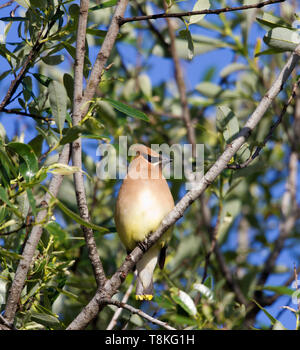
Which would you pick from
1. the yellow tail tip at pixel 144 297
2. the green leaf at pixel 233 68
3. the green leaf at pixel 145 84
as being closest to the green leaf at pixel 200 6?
the yellow tail tip at pixel 144 297

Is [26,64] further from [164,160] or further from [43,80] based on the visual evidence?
[164,160]

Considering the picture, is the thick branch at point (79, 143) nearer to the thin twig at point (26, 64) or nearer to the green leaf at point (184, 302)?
the thin twig at point (26, 64)

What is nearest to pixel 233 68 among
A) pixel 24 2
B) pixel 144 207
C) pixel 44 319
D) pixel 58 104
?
pixel 144 207

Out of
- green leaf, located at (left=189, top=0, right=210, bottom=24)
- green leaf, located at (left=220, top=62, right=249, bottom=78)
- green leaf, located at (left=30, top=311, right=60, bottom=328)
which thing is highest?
green leaf, located at (left=220, top=62, right=249, bottom=78)

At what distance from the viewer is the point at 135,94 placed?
5762 millimetres

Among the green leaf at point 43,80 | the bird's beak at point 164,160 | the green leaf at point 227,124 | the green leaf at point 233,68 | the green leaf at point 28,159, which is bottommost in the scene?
the green leaf at point 28,159

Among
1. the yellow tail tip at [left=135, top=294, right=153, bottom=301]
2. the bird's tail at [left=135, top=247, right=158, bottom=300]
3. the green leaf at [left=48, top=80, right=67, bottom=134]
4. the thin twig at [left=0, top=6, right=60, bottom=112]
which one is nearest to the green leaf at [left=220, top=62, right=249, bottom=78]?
Answer: the bird's tail at [left=135, top=247, right=158, bottom=300]

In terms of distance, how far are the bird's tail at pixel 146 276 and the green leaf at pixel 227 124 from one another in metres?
1.44

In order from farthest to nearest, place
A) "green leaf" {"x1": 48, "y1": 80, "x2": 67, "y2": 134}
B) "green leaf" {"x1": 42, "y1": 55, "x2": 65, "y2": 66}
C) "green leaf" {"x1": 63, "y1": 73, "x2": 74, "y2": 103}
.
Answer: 1. "green leaf" {"x1": 42, "y1": 55, "x2": 65, "y2": 66}
2. "green leaf" {"x1": 63, "y1": 73, "x2": 74, "y2": 103}
3. "green leaf" {"x1": 48, "y1": 80, "x2": 67, "y2": 134}

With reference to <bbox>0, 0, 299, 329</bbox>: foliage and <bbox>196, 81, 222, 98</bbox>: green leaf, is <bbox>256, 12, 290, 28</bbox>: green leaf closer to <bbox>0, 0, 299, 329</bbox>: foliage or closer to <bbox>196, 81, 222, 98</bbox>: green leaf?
<bbox>0, 0, 299, 329</bbox>: foliage

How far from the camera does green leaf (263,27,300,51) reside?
3260 millimetres

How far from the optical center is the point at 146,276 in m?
4.38

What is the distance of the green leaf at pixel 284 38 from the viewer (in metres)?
3.26
